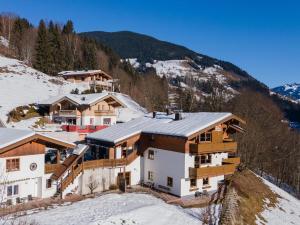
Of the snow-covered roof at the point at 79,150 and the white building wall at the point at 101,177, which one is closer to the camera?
the white building wall at the point at 101,177

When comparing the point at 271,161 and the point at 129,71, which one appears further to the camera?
the point at 129,71

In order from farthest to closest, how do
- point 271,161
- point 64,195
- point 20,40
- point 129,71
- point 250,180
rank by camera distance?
point 129,71 → point 20,40 → point 271,161 → point 250,180 → point 64,195

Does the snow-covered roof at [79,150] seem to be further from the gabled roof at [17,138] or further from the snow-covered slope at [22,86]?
the snow-covered slope at [22,86]

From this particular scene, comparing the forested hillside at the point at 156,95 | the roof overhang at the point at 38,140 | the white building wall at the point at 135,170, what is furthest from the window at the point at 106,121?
the roof overhang at the point at 38,140

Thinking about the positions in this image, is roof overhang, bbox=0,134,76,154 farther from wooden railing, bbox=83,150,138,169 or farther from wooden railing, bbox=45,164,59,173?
wooden railing, bbox=83,150,138,169

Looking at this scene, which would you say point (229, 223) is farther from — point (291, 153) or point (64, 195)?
point (291, 153)

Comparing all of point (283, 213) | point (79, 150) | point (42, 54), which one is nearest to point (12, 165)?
point (79, 150)

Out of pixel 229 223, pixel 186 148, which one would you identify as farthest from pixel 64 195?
pixel 229 223
